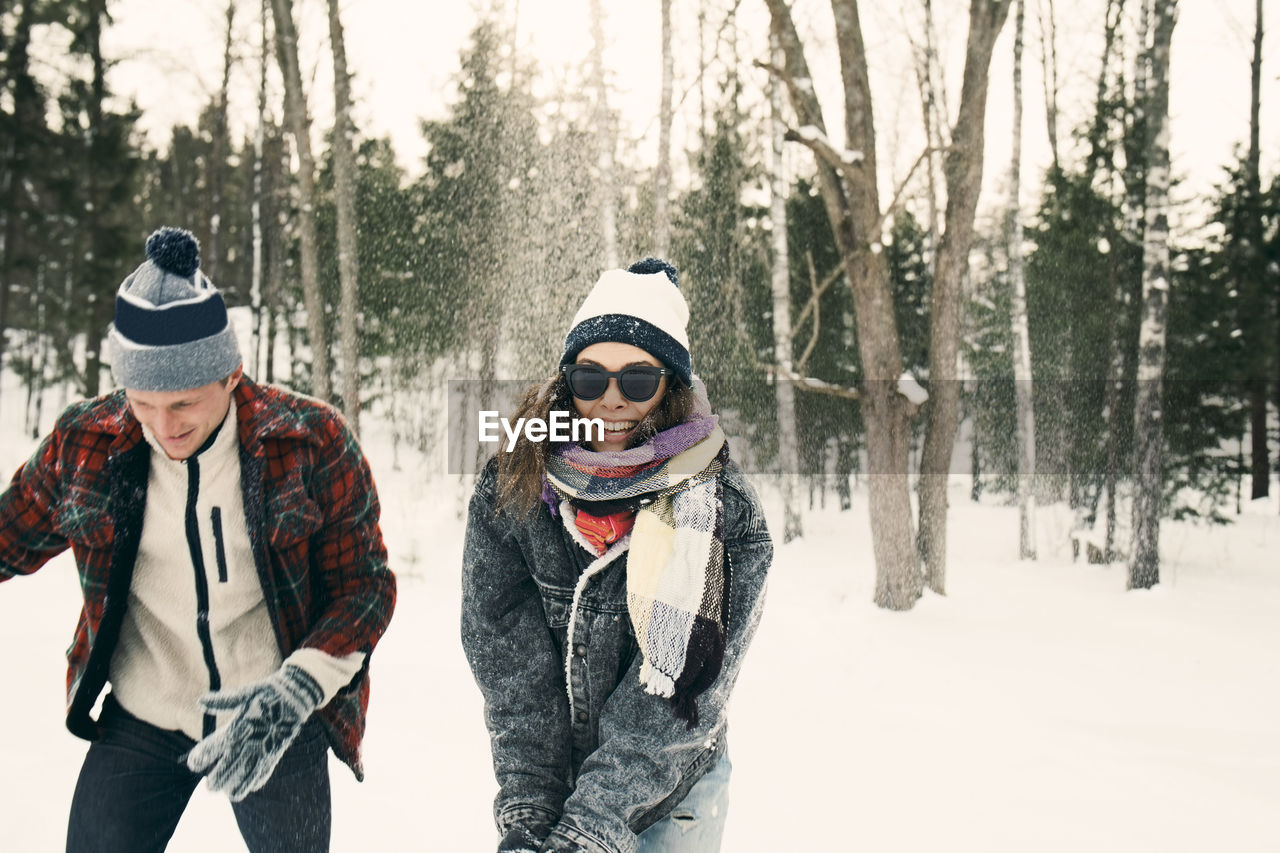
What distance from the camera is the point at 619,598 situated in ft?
5.19

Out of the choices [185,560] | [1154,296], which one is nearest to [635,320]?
[185,560]

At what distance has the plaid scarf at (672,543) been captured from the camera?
149cm

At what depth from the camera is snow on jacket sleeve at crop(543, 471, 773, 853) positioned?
140 centimetres

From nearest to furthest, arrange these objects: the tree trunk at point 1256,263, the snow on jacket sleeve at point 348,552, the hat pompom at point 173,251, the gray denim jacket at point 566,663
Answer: the gray denim jacket at point 566,663
the hat pompom at point 173,251
the snow on jacket sleeve at point 348,552
the tree trunk at point 1256,263

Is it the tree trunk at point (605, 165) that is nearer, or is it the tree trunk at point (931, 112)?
the tree trunk at point (931, 112)

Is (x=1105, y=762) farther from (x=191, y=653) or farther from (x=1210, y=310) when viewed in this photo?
(x=1210, y=310)

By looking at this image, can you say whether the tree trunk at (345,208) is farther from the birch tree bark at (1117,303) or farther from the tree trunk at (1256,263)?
the tree trunk at (1256,263)

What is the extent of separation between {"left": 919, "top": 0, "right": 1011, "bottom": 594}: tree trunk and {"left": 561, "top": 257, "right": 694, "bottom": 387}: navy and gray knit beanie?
6.12 m

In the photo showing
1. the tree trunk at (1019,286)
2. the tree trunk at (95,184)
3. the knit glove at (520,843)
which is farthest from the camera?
the tree trunk at (95,184)

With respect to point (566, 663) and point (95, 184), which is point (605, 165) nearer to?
point (566, 663)

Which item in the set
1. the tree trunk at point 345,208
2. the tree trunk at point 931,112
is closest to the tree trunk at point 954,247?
the tree trunk at point 931,112

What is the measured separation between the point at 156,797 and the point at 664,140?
38.7ft

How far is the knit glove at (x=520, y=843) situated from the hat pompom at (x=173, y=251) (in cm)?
128

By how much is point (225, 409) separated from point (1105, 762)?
4.44 meters
